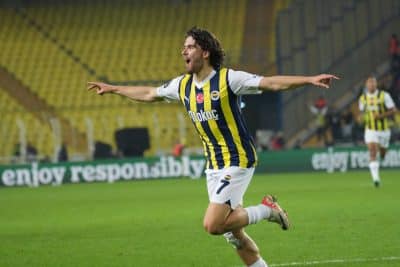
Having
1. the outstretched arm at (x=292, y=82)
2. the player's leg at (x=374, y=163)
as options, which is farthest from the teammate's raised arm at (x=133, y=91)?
the player's leg at (x=374, y=163)

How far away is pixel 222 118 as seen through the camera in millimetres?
9484

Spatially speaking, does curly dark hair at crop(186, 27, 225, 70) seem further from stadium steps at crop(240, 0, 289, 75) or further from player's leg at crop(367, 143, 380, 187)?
stadium steps at crop(240, 0, 289, 75)

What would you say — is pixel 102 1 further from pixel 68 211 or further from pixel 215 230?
pixel 215 230

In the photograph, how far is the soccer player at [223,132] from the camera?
9359 mm

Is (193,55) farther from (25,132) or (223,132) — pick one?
(25,132)

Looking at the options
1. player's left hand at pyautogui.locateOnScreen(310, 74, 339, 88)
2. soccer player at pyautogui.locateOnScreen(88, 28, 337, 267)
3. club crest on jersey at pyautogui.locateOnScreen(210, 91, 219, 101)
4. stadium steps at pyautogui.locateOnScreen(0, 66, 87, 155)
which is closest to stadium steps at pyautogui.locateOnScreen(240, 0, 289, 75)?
stadium steps at pyautogui.locateOnScreen(0, 66, 87, 155)

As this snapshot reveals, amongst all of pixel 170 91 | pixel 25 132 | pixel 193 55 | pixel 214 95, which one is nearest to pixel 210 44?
pixel 193 55

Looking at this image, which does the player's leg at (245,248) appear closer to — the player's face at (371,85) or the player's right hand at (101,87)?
the player's right hand at (101,87)

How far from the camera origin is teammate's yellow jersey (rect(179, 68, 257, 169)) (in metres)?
9.48

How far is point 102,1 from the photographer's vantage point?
41.8 meters

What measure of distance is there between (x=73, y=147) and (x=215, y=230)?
77.9 ft

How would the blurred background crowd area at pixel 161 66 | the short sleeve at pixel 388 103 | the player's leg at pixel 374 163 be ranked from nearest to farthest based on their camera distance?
the player's leg at pixel 374 163
the short sleeve at pixel 388 103
the blurred background crowd area at pixel 161 66

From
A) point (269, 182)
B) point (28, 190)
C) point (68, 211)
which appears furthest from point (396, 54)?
point (68, 211)

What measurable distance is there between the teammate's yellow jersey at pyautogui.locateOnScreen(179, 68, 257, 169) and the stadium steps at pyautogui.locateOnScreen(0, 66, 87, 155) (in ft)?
79.2
